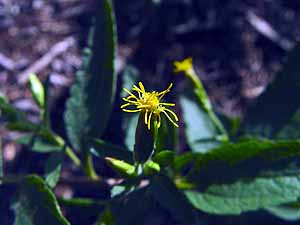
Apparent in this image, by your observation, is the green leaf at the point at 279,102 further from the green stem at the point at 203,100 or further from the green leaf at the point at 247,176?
the green leaf at the point at 247,176

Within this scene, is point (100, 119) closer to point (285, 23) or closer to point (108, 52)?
point (108, 52)

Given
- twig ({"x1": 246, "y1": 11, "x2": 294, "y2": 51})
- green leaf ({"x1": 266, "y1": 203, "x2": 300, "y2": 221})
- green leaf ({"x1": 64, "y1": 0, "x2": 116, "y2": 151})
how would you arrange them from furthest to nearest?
1. twig ({"x1": 246, "y1": 11, "x2": 294, "y2": 51})
2. green leaf ({"x1": 266, "y1": 203, "x2": 300, "y2": 221})
3. green leaf ({"x1": 64, "y1": 0, "x2": 116, "y2": 151})

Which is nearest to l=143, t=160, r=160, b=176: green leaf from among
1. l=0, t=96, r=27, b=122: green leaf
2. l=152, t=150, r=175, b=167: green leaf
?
l=152, t=150, r=175, b=167: green leaf

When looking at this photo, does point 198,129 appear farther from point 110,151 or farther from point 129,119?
point 110,151

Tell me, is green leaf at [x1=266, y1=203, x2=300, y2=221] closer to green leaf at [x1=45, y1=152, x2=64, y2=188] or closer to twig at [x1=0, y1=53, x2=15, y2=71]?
green leaf at [x1=45, y1=152, x2=64, y2=188]

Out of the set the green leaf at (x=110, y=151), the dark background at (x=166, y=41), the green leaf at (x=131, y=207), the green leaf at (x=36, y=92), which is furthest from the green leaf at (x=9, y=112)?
the dark background at (x=166, y=41)

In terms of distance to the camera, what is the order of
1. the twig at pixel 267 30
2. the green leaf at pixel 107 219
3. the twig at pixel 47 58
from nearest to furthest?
the green leaf at pixel 107 219 < the twig at pixel 47 58 < the twig at pixel 267 30

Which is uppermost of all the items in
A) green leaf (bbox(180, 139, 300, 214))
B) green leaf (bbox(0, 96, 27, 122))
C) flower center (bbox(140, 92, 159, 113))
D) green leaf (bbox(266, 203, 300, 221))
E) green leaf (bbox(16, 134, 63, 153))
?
green leaf (bbox(0, 96, 27, 122))
